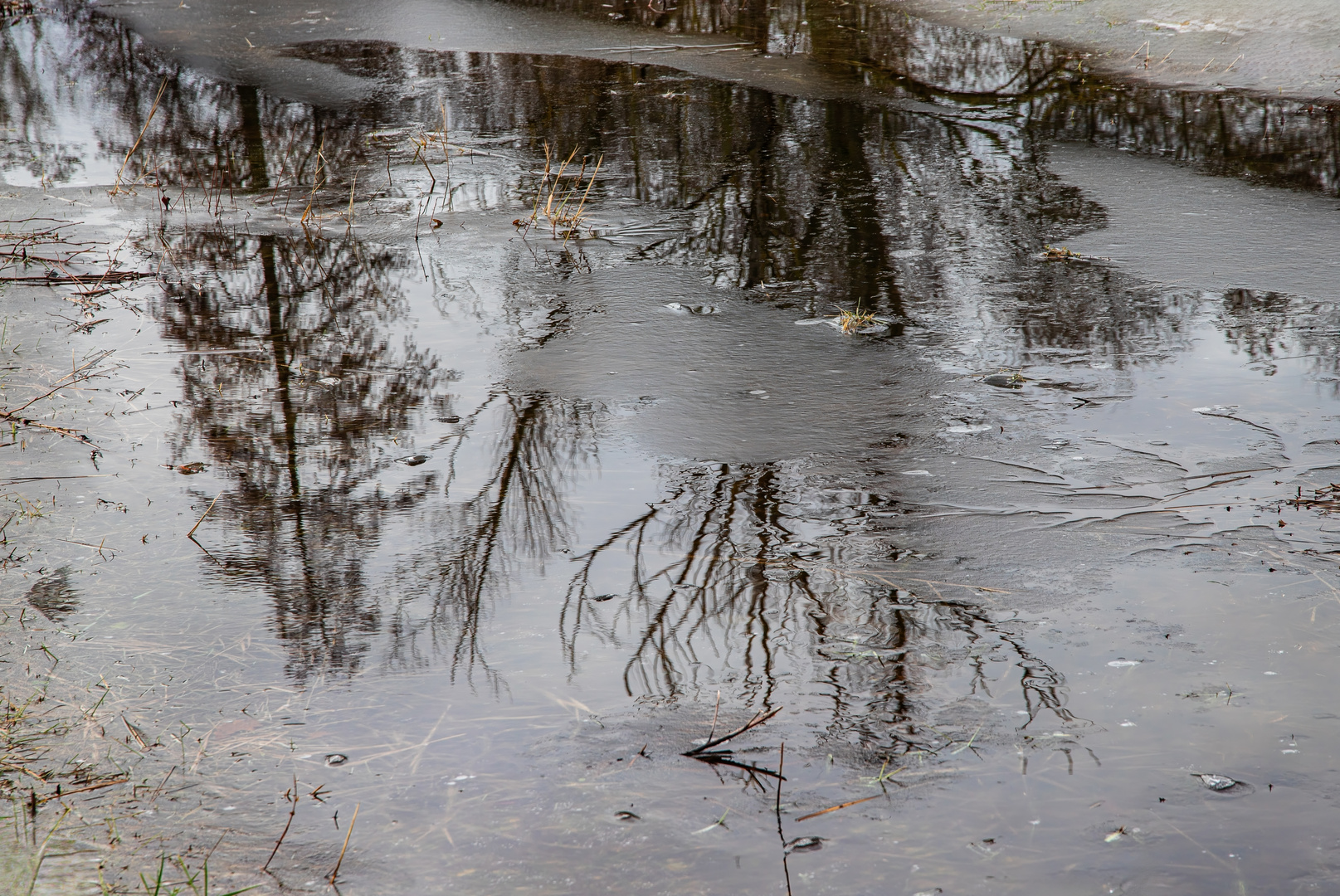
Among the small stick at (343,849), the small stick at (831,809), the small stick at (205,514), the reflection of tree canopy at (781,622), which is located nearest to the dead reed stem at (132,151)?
the small stick at (205,514)

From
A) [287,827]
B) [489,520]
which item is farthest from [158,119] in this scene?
[287,827]

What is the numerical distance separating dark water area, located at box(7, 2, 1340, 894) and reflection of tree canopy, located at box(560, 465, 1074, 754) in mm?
17

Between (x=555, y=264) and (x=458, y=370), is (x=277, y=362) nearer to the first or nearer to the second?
(x=458, y=370)

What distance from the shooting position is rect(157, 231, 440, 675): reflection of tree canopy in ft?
12.2

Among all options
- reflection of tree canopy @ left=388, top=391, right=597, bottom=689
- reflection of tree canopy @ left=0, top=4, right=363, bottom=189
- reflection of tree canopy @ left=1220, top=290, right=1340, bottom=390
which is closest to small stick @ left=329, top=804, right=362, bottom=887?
reflection of tree canopy @ left=388, top=391, right=597, bottom=689

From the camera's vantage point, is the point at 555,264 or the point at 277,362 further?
the point at 555,264

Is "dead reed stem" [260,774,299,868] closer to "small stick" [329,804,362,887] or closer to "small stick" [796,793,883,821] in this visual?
"small stick" [329,804,362,887]

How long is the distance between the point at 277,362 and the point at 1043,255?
4343 millimetres

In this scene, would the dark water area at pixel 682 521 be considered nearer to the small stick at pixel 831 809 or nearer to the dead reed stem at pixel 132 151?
the small stick at pixel 831 809

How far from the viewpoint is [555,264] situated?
6605 mm

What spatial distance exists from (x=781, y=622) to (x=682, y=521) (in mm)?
690

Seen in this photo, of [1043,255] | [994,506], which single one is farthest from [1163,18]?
[994,506]

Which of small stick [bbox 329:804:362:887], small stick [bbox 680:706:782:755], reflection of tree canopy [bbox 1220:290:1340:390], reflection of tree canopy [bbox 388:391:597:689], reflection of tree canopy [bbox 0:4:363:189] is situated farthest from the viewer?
reflection of tree canopy [bbox 0:4:363:189]

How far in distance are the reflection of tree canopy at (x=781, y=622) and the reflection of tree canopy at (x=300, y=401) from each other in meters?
0.85
